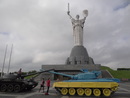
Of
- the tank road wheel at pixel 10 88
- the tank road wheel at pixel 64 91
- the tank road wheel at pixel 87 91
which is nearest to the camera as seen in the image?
the tank road wheel at pixel 87 91

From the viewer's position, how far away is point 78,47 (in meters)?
41.4

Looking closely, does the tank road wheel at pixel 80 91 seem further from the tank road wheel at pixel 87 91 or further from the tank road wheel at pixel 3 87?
the tank road wheel at pixel 3 87

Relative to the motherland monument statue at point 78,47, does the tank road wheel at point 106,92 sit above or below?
below

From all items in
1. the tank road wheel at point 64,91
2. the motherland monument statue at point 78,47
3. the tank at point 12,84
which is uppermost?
the motherland monument statue at point 78,47

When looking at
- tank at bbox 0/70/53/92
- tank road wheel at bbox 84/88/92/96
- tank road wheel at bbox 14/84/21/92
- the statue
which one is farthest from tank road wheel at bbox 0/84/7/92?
the statue

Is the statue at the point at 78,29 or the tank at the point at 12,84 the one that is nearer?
the tank at the point at 12,84

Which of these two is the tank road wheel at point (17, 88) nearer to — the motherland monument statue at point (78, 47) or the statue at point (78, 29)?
the motherland monument statue at point (78, 47)

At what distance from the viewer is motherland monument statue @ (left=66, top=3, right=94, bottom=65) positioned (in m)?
40.4

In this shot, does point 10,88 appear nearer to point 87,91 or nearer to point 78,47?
point 87,91

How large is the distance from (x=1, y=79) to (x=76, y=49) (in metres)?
30.1

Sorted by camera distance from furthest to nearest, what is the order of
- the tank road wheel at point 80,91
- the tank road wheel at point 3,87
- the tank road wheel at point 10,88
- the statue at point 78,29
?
the statue at point 78,29 < the tank road wheel at point 3,87 < the tank road wheel at point 10,88 < the tank road wheel at point 80,91

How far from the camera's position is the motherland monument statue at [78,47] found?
40438mm

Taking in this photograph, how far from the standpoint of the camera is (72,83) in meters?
11.1

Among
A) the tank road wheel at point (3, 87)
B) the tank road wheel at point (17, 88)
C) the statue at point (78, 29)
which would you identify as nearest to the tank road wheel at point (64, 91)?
the tank road wheel at point (17, 88)
